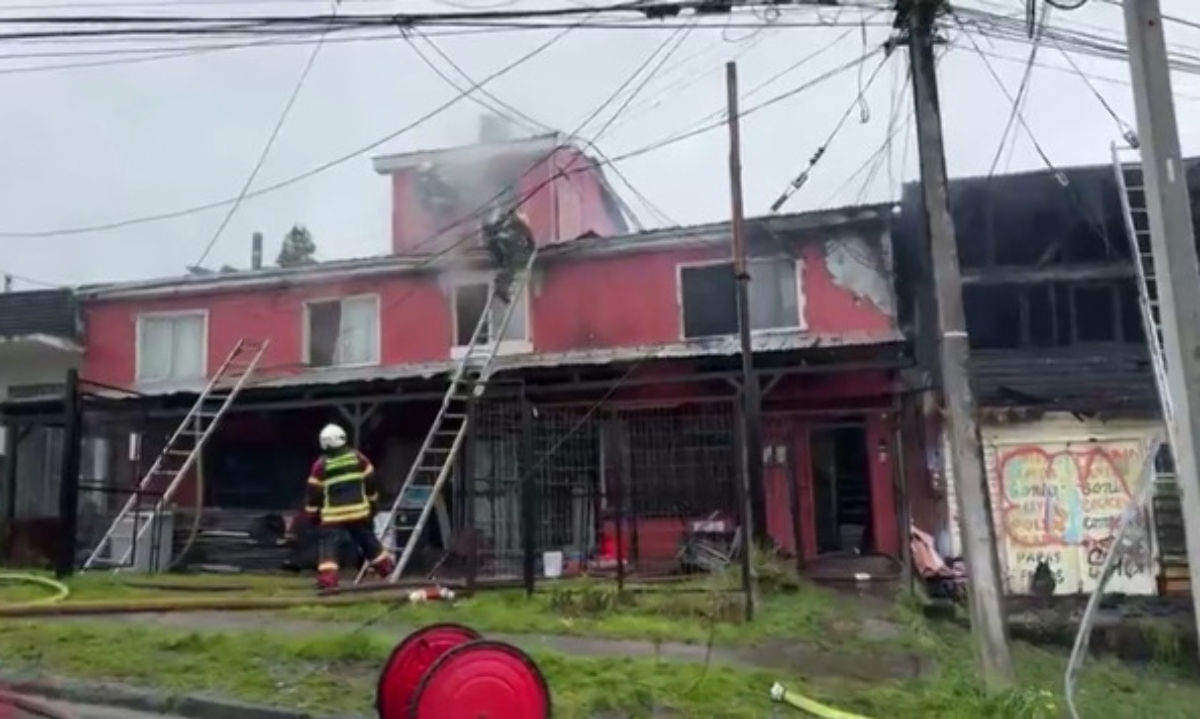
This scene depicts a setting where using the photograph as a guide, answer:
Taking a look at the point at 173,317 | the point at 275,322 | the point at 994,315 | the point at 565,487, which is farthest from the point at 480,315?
the point at 994,315

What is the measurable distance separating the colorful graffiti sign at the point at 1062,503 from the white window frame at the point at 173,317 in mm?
14001

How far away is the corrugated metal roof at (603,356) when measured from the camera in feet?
55.9

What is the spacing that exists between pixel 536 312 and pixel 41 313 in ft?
31.3

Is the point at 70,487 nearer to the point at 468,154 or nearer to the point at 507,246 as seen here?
the point at 507,246

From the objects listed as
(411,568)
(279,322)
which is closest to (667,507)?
(411,568)

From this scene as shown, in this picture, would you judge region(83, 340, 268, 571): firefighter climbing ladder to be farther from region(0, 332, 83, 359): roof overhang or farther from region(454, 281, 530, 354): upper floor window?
region(454, 281, 530, 354): upper floor window

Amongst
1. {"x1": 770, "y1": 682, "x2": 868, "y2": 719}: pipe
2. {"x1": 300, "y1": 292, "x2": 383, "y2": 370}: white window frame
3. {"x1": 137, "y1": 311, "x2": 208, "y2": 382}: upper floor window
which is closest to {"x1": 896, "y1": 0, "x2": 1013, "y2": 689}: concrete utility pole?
{"x1": 770, "y1": 682, "x2": 868, "y2": 719}: pipe

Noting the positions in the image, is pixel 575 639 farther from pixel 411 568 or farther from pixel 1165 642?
pixel 411 568

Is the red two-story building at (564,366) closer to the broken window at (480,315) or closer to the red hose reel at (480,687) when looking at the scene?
the broken window at (480,315)

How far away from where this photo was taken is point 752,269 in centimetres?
1867

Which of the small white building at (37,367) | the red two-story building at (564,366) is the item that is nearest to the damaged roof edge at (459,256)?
the red two-story building at (564,366)

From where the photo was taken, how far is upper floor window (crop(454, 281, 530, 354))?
1961cm

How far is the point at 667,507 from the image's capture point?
15219 millimetres

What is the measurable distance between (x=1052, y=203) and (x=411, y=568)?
36.7ft
